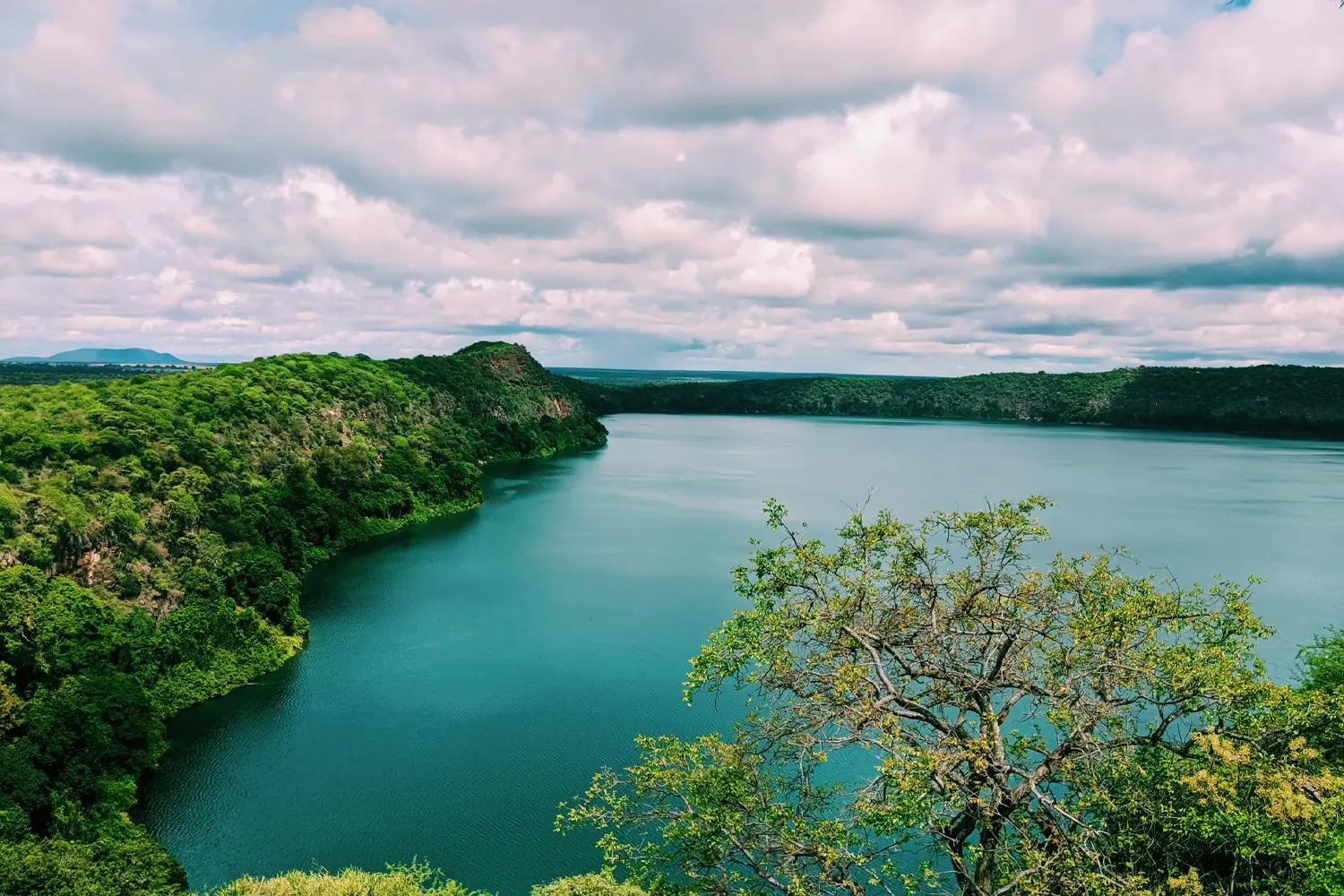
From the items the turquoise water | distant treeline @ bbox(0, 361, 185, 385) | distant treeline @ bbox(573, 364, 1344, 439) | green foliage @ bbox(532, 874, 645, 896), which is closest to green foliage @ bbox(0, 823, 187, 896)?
the turquoise water

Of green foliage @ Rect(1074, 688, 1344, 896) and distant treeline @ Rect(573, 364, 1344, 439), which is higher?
distant treeline @ Rect(573, 364, 1344, 439)

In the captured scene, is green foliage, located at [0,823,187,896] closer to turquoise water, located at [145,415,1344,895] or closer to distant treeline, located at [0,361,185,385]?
turquoise water, located at [145,415,1344,895]

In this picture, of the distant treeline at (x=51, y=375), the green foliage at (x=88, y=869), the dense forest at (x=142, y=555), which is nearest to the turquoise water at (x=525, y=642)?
the dense forest at (x=142, y=555)

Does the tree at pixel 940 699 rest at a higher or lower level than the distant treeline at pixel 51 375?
lower

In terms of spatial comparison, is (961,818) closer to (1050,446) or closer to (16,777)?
(16,777)

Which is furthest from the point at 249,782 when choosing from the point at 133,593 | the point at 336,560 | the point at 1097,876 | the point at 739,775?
the point at 336,560

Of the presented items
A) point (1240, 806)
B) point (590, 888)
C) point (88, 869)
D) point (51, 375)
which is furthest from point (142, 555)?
point (51, 375)

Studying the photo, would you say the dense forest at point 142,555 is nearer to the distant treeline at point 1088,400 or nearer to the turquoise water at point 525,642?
the turquoise water at point 525,642
